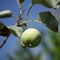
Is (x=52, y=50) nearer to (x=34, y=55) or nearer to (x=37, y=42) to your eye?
(x=34, y=55)

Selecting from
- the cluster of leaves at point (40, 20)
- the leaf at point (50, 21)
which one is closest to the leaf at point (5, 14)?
the cluster of leaves at point (40, 20)

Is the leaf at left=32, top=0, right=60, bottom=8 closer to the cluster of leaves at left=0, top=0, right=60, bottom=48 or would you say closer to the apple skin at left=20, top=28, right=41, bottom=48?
the cluster of leaves at left=0, top=0, right=60, bottom=48

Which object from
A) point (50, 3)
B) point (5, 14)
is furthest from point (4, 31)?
point (50, 3)

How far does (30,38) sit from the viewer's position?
3.12ft

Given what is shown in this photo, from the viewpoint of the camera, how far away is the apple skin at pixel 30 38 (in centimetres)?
94

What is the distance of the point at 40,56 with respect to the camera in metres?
4.28

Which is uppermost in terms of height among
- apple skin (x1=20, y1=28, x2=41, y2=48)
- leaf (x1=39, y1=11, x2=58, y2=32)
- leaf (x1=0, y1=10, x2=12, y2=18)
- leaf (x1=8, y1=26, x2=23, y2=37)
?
leaf (x1=0, y1=10, x2=12, y2=18)

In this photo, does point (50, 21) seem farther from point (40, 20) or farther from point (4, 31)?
point (4, 31)

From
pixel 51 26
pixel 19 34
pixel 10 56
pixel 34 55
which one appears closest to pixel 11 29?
pixel 19 34

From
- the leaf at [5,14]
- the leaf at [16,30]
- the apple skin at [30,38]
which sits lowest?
the apple skin at [30,38]

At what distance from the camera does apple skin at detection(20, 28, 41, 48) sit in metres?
0.94

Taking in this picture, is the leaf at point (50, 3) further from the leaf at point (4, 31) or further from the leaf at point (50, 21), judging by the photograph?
the leaf at point (4, 31)

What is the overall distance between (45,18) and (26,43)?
11cm

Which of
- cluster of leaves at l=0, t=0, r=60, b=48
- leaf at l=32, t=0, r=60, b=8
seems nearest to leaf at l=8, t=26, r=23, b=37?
cluster of leaves at l=0, t=0, r=60, b=48
